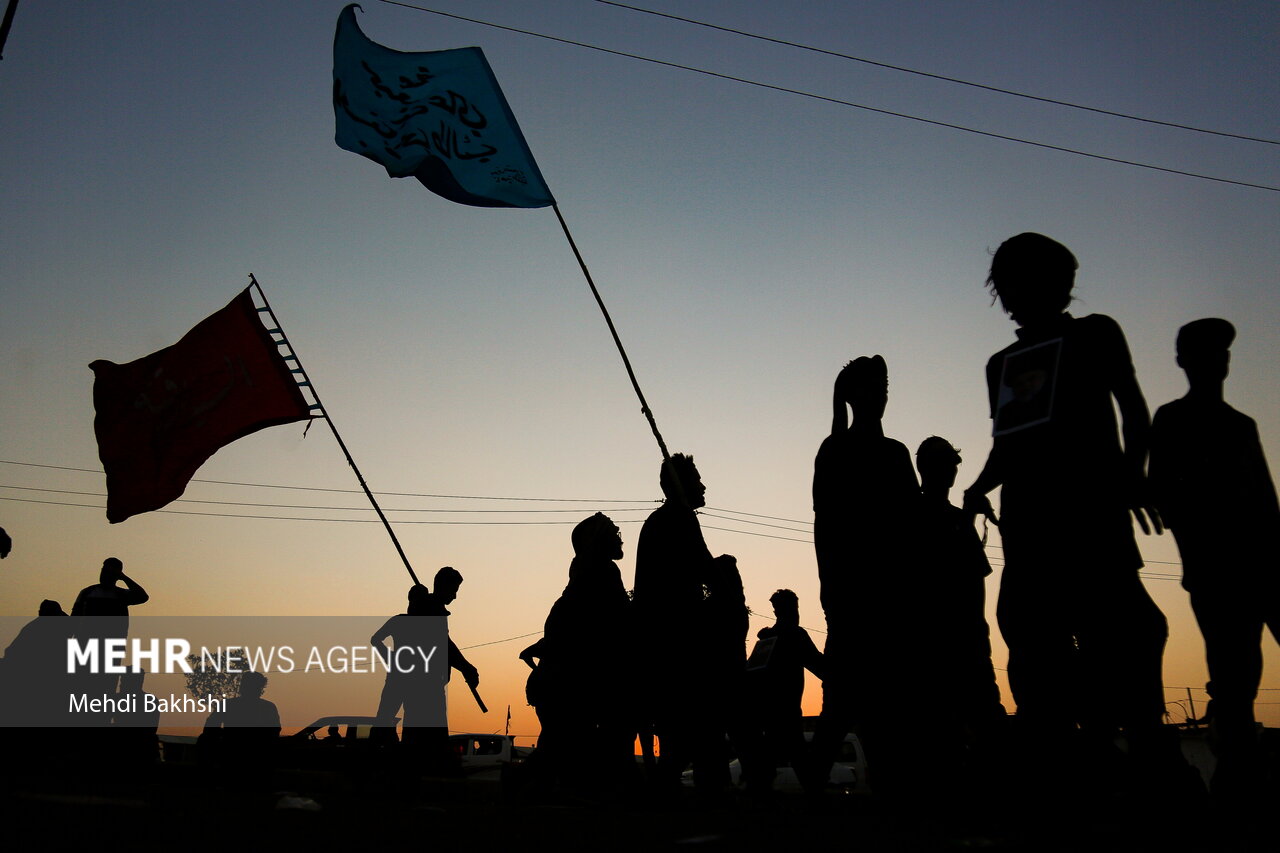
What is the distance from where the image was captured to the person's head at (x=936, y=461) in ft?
17.6

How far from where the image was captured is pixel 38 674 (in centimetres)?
809

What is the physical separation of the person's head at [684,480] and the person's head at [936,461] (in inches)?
52.6

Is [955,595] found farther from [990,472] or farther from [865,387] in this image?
[990,472]

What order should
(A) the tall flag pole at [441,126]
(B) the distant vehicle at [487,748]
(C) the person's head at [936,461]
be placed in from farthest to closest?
(B) the distant vehicle at [487,748] < (A) the tall flag pole at [441,126] < (C) the person's head at [936,461]

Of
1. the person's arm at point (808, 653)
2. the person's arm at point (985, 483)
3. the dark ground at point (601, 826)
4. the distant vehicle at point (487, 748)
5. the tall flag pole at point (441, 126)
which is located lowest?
the distant vehicle at point (487, 748)

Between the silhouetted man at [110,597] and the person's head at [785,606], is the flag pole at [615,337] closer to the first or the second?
the person's head at [785,606]

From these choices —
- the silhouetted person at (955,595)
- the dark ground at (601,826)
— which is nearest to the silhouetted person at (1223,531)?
the dark ground at (601,826)

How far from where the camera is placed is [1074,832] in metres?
2.49

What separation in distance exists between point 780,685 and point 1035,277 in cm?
404

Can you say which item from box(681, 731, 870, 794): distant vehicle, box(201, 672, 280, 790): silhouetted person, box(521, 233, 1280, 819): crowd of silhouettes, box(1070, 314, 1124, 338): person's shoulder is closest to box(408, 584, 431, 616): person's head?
box(201, 672, 280, 790): silhouetted person

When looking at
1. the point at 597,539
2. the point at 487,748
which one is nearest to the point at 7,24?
the point at 597,539

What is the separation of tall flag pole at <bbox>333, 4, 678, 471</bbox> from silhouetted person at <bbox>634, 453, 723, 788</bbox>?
1845 millimetres

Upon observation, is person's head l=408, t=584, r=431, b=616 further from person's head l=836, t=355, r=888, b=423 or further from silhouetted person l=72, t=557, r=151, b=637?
person's head l=836, t=355, r=888, b=423

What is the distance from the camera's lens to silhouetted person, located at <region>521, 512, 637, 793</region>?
5.64 m
